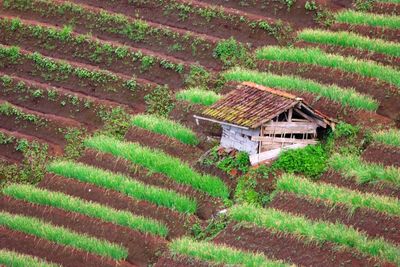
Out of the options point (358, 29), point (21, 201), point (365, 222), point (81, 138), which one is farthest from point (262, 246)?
point (358, 29)

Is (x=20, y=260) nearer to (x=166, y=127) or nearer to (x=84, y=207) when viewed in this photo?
(x=84, y=207)

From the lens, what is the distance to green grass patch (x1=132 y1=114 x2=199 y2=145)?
60.1ft

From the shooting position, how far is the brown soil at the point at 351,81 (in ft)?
58.8

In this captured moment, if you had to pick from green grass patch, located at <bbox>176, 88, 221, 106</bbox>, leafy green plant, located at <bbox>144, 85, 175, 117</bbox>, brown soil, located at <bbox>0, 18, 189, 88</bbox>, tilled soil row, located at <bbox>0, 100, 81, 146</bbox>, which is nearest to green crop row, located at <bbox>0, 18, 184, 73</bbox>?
brown soil, located at <bbox>0, 18, 189, 88</bbox>

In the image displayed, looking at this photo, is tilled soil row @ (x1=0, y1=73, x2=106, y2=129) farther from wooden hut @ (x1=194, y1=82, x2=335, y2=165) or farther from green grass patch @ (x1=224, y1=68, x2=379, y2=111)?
wooden hut @ (x1=194, y1=82, x2=335, y2=165)

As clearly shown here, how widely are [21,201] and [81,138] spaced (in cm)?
292

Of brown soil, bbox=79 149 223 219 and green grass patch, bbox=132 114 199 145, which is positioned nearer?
brown soil, bbox=79 149 223 219

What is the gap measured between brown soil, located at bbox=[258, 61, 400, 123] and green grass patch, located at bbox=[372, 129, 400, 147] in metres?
1.16

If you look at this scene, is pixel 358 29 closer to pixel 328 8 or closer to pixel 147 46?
pixel 328 8

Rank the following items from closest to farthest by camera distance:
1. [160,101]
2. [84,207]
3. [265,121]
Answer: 1. [265,121]
2. [84,207]
3. [160,101]

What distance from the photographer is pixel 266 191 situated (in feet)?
53.4

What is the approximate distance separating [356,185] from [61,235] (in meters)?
5.73

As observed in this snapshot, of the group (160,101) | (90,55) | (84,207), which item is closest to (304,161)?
(84,207)

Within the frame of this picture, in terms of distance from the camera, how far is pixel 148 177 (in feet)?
56.9
